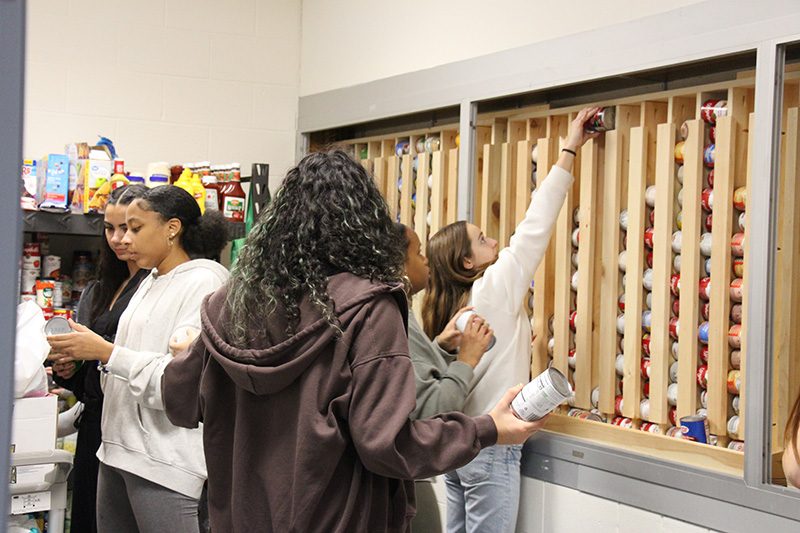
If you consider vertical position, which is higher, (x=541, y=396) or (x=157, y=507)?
(x=541, y=396)

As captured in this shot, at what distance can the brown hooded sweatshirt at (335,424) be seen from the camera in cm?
146

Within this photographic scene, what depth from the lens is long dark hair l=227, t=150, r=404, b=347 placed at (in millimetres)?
1520

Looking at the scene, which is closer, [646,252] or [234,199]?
[646,252]

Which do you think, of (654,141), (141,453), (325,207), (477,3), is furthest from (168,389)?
(477,3)

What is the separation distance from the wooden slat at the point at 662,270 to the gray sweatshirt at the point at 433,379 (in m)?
0.77

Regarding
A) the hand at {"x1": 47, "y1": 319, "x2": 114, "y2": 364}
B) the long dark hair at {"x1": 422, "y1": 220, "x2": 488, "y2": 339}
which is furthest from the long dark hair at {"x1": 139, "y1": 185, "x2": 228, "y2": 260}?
the long dark hair at {"x1": 422, "y1": 220, "x2": 488, "y2": 339}

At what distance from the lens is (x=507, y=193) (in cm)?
319

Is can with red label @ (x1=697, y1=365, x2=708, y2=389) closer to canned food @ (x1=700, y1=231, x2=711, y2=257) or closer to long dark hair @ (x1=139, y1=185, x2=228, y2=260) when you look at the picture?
canned food @ (x1=700, y1=231, x2=711, y2=257)

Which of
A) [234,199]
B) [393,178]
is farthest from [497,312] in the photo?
[234,199]

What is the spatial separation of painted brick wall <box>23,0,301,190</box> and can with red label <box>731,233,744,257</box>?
7.91ft

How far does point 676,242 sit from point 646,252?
6.0 inches

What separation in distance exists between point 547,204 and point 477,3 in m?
1.20

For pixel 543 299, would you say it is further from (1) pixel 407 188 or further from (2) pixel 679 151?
(1) pixel 407 188

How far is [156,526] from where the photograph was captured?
2.39 meters
